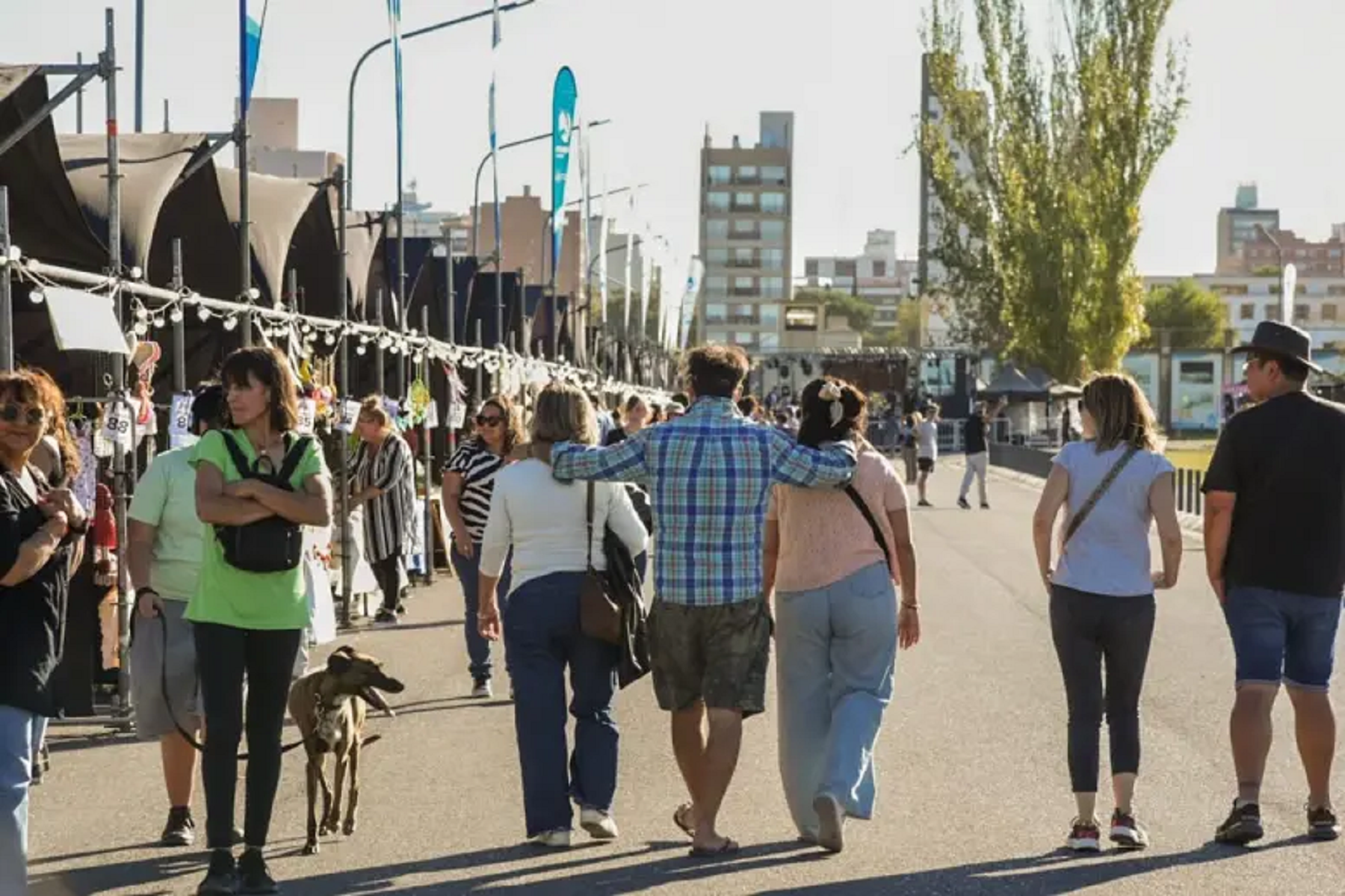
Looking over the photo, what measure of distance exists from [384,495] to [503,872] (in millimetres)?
9860

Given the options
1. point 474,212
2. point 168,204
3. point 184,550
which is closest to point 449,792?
point 184,550

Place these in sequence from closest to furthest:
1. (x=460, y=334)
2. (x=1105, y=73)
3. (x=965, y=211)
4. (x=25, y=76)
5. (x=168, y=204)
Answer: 1. (x=25, y=76)
2. (x=168, y=204)
3. (x=460, y=334)
4. (x=1105, y=73)
5. (x=965, y=211)

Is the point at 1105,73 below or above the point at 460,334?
above

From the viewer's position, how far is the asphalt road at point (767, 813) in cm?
835

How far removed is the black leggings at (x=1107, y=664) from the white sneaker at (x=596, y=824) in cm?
170

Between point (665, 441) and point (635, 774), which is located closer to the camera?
point (665, 441)

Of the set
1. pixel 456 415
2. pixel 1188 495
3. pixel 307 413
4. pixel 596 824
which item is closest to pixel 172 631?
pixel 596 824

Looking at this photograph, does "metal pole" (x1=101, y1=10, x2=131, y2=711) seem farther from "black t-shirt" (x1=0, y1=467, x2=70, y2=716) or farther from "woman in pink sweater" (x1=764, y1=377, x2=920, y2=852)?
"black t-shirt" (x1=0, y1=467, x2=70, y2=716)

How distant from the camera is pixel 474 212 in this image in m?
34.7

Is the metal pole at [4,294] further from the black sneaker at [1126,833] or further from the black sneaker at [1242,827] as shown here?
the black sneaker at [1242,827]

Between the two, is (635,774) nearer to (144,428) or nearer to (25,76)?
(144,428)

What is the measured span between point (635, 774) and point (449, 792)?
91cm

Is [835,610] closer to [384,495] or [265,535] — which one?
[265,535]

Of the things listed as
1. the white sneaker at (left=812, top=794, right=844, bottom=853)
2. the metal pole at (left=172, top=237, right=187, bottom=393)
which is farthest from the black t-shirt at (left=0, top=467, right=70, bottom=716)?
the metal pole at (left=172, top=237, right=187, bottom=393)
